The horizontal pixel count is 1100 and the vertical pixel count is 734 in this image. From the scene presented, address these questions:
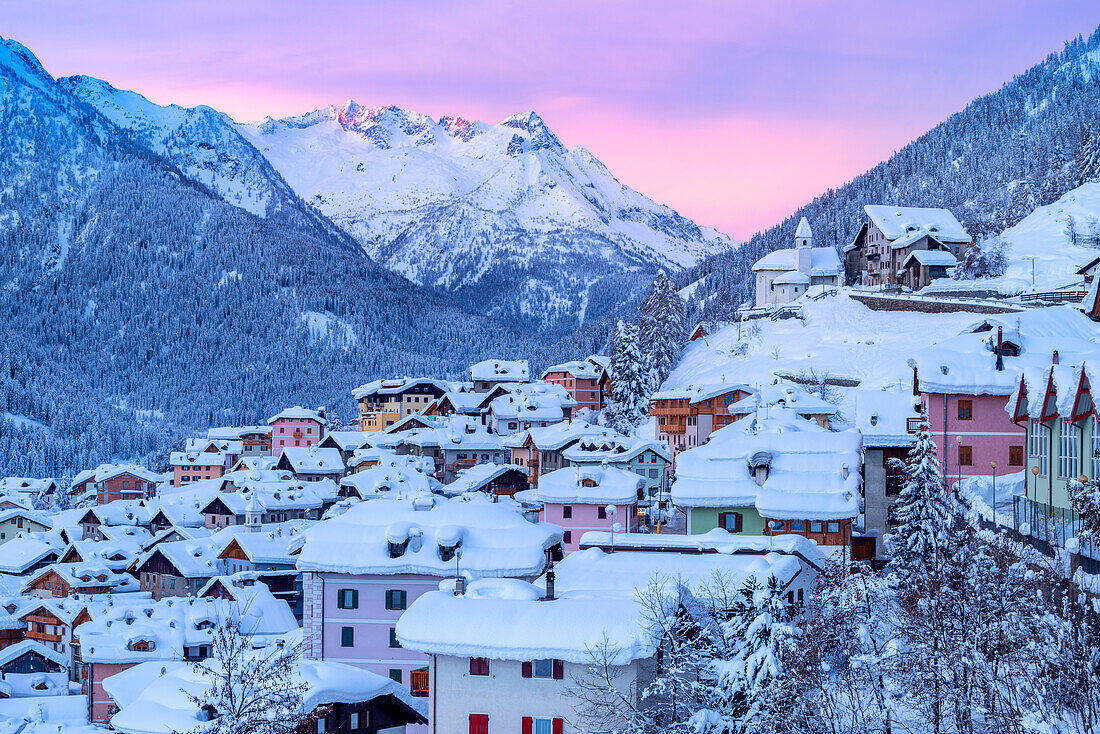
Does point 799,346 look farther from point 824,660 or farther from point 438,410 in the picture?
point 824,660

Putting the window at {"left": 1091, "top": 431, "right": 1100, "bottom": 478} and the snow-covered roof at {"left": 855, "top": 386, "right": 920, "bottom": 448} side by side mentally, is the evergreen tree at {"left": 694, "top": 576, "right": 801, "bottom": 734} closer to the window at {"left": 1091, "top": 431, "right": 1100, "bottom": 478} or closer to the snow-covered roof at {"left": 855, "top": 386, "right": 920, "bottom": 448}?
the window at {"left": 1091, "top": 431, "right": 1100, "bottom": 478}

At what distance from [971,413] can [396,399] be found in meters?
114

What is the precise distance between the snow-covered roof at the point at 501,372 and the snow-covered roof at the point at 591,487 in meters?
86.0

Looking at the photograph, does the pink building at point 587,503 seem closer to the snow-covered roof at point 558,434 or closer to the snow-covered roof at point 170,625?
the snow-covered roof at point 170,625

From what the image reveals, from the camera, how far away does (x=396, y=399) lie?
156 m

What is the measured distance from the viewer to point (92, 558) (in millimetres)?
99312

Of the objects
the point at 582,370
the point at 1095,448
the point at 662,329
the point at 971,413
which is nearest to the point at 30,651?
the point at 662,329

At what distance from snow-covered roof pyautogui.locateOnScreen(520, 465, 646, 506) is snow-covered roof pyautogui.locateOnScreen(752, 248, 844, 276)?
63228 millimetres

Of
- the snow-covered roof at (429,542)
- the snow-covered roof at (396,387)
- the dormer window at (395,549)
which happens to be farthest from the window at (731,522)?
the snow-covered roof at (396,387)

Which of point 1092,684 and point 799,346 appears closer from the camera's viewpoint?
point 1092,684

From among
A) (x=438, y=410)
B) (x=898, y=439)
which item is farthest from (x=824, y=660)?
(x=438, y=410)

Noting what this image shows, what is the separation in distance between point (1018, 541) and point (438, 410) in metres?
117

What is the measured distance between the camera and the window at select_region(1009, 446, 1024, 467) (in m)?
48.2

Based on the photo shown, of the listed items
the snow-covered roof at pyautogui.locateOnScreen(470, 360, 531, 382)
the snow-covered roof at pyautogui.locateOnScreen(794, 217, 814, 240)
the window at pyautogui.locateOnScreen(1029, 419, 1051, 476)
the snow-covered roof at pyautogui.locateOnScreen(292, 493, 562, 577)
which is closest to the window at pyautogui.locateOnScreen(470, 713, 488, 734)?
the window at pyautogui.locateOnScreen(1029, 419, 1051, 476)
